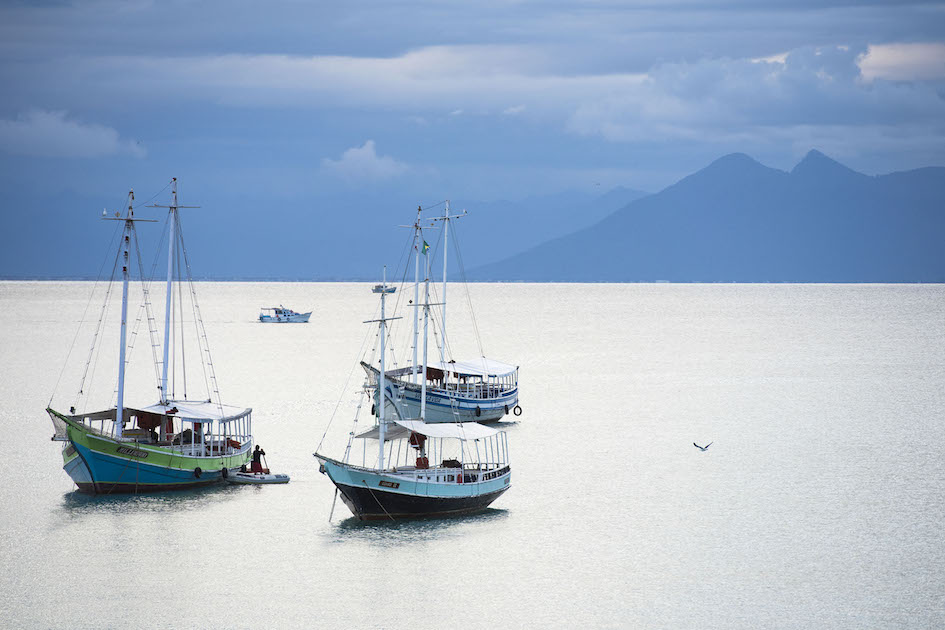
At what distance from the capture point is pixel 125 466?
51438 mm

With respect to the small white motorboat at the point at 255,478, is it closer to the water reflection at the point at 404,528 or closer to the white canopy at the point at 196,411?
the white canopy at the point at 196,411

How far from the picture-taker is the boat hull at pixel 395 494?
Answer: 45.9 m

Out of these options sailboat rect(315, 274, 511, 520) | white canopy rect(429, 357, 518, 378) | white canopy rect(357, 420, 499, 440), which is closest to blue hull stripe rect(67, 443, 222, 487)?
sailboat rect(315, 274, 511, 520)

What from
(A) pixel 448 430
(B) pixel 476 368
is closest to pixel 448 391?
(B) pixel 476 368

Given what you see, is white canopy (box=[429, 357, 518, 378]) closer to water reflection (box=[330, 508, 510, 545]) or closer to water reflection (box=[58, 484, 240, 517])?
water reflection (box=[58, 484, 240, 517])

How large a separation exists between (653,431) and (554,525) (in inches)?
1137

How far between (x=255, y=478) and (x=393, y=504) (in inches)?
413

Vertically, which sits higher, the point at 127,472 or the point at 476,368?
the point at 476,368

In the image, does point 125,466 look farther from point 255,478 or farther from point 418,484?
point 418,484

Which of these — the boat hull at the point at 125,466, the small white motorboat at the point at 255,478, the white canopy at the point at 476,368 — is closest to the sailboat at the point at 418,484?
the small white motorboat at the point at 255,478

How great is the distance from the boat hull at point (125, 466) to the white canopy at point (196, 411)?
1.78 m

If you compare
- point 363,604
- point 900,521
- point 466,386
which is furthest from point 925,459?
point 363,604

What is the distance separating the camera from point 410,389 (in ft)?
237

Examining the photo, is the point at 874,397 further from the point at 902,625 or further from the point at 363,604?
the point at 363,604
